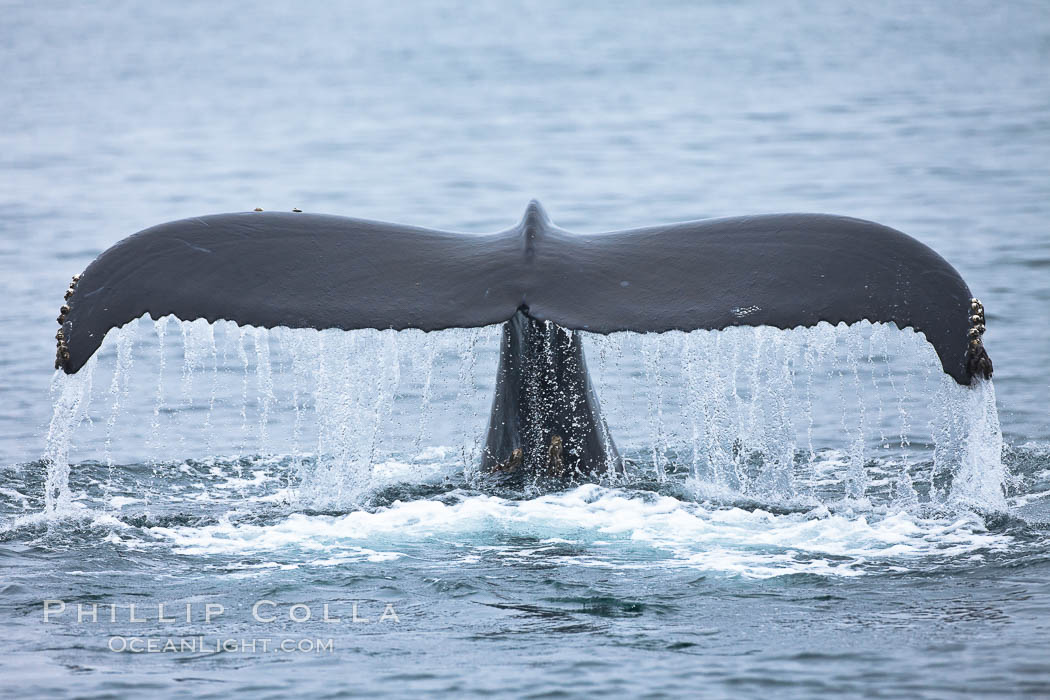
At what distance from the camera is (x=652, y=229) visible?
20.9ft

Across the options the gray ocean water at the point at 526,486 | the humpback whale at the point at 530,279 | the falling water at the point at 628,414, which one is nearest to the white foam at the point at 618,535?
the gray ocean water at the point at 526,486

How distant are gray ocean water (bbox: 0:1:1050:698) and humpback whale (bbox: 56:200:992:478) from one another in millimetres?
272

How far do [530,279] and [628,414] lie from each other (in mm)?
4313

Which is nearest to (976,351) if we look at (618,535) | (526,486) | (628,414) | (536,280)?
(536,280)

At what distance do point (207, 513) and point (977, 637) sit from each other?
3.58 meters

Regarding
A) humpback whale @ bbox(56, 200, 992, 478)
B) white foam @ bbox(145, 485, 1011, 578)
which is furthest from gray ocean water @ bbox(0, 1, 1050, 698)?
humpback whale @ bbox(56, 200, 992, 478)

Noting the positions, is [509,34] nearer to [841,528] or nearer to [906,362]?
[906,362]

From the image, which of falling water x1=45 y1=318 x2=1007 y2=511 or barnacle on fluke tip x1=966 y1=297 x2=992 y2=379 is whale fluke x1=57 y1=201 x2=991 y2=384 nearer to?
barnacle on fluke tip x1=966 y1=297 x2=992 y2=379

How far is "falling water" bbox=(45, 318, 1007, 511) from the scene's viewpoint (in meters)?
7.27

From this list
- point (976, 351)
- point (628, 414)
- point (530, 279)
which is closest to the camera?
point (976, 351)

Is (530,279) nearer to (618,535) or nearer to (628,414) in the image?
(618,535)

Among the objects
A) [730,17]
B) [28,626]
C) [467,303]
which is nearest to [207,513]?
[28,626]

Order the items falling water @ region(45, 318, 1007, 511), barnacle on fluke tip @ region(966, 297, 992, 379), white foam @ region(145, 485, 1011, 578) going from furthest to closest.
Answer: falling water @ region(45, 318, 1007, 511) → white foam @ region(145, 485, 1011, 578) → barnacle on fluke tip @ region(966, 297, 992, 379)

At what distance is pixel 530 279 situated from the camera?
19.6 ft
